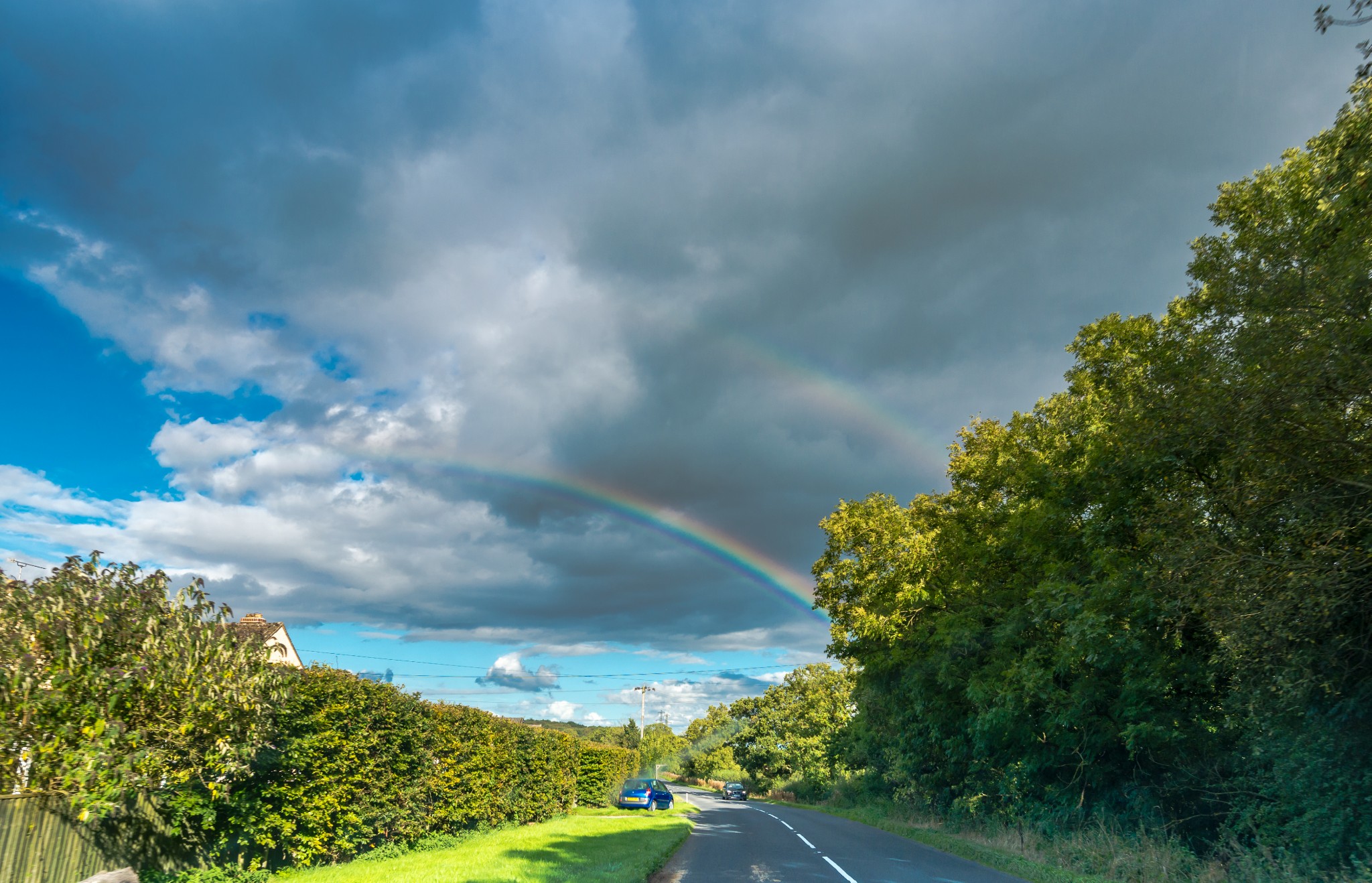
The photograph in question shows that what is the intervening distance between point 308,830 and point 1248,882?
15.5 meters

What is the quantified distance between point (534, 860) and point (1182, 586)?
12963 millimetres

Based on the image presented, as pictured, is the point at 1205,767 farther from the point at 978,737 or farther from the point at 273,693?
the point at 273,693

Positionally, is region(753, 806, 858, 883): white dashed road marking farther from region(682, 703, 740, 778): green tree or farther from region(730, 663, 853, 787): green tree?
region(682, 703, 740, 778): green tree

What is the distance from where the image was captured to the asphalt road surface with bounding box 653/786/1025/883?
47.8 ft

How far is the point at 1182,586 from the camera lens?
11664 mm

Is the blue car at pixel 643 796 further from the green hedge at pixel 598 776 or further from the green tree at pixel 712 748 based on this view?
the green tree at pixel 712 748

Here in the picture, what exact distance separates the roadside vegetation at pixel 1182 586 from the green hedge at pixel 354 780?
42.8ft

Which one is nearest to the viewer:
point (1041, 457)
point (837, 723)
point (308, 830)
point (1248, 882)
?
point (1248, 882)

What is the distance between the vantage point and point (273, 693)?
1159cm

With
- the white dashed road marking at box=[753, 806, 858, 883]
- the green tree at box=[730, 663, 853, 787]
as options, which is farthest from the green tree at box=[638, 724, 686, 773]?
the white dashed road marking at box=[753, 806, 858, 883]

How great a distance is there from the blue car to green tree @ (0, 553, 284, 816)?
29.1 m

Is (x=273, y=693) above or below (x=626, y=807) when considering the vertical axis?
above

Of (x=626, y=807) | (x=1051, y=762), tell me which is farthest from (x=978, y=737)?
(x=626, y=807)

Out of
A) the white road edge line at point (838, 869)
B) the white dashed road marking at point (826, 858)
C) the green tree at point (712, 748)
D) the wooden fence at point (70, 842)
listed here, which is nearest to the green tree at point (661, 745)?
the green tree at point (712, 748)
